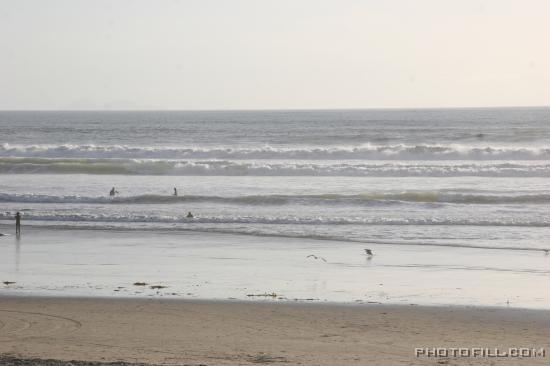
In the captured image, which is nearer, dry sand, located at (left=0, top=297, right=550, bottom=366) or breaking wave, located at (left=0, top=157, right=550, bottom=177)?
dry sand, located at (left=0, top=297, right=550, bottom=366)

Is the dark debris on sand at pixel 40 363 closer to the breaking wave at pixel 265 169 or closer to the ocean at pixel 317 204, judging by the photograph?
the ocean at pixel 317 204

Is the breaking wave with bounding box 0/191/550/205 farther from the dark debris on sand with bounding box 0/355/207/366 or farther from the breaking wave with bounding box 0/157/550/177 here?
the dark debris on sand with bounding box 0/355/207/366

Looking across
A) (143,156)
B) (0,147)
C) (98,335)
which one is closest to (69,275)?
(98,335)

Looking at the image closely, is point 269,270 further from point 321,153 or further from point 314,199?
point 321,153

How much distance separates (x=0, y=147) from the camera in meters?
57.9

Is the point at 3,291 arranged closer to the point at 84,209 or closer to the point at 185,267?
the point at 185,267

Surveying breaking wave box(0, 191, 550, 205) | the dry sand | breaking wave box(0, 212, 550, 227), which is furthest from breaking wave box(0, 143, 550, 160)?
the dry sand

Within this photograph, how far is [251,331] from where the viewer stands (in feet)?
34.9

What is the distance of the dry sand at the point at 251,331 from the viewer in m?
→ 9.24

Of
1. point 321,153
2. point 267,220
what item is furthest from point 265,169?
point 267,220

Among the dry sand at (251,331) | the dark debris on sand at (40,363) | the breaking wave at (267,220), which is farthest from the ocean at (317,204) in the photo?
the dark debris on sand at (40,363)

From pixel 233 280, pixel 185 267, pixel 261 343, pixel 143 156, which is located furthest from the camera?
pixel 143 156

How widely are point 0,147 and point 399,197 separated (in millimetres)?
37818

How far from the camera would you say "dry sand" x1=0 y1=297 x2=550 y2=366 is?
924cm
